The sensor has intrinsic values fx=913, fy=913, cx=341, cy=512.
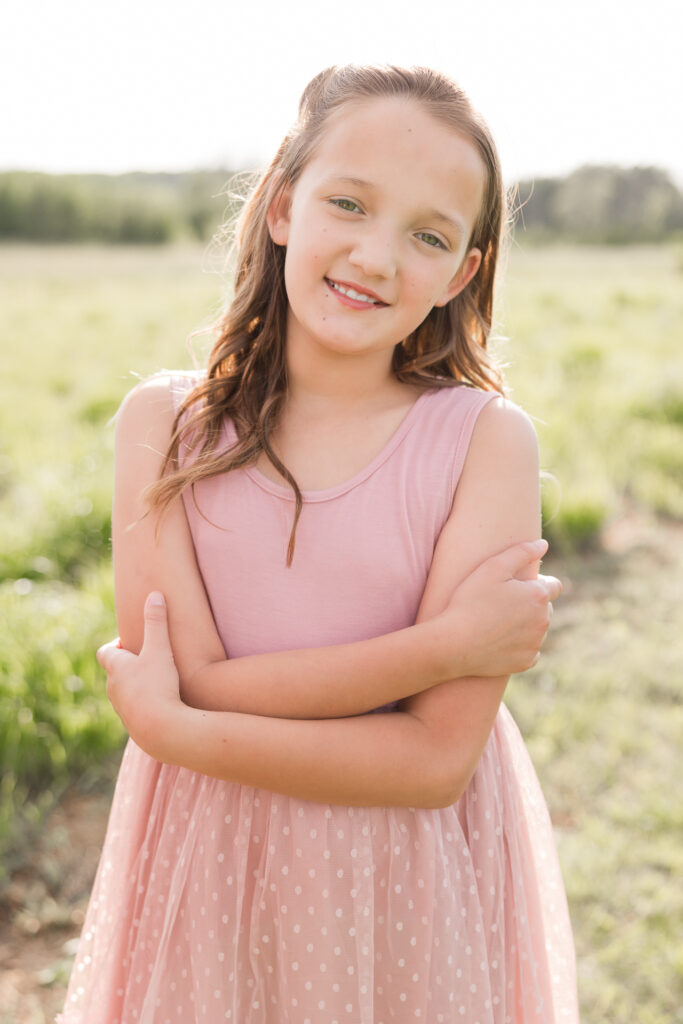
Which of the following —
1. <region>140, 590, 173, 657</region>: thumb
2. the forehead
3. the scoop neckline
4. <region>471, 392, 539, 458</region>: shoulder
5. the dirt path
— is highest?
the forehead

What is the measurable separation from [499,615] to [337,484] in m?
0.32

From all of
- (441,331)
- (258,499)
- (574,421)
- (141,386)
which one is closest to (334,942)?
(258,499)

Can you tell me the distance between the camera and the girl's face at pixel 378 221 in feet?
4.33

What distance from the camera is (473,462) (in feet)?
4.56

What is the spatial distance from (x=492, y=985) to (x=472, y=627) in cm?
60

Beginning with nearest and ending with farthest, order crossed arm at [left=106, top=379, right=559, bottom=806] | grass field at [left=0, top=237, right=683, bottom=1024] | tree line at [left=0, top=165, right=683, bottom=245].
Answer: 1. crossed arm at [left=106, top=379, right=559, bottom=806]
2. grass field at [left=0, top=237, right=683, bottom=1024]
3. tree line at [left=0, top=165, right=683, bottom=245]

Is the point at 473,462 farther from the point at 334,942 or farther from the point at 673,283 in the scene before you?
the point at 673,283

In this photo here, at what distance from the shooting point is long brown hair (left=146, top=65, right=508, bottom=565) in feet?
4.50

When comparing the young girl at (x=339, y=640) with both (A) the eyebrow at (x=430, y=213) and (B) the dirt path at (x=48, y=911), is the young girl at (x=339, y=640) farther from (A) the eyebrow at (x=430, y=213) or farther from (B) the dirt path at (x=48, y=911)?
(B) the dirt path at (x=48, y=911)

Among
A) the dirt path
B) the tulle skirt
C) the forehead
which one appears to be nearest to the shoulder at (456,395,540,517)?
the forehead

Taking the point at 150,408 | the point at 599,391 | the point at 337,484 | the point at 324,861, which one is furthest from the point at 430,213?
the point at 599,391

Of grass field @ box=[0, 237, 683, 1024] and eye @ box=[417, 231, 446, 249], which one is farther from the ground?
eye @ box=[417, 231, 446, 249]

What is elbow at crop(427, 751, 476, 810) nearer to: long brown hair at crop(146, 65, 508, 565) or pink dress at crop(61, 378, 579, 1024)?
pink dress at crop(61, 378, 579, 1024)

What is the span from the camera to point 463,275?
1.54 metres
